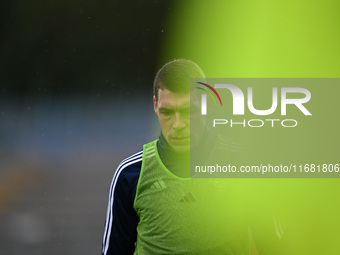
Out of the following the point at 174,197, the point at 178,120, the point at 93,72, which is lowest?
the point at 174,197

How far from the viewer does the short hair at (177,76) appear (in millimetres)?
2658

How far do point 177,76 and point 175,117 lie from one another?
180 millimetres

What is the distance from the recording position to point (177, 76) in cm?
267

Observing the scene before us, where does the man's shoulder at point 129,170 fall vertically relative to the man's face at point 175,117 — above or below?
below

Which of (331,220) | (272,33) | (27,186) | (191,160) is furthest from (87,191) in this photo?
(191,160)

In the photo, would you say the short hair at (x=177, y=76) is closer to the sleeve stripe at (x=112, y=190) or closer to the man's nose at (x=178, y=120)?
the man's nose at (x=178, y=120)

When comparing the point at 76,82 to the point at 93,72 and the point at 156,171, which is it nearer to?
the point at 93,72

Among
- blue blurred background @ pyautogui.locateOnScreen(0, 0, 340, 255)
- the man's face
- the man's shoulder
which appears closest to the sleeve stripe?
the man's shoulder

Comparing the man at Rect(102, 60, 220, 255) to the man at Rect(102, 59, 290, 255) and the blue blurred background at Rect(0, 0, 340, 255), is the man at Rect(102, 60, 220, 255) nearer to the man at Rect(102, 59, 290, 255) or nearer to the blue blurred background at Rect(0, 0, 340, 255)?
the man at Rect(102, 59, 290, 255)

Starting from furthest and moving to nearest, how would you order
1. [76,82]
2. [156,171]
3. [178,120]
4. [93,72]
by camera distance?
[76,82], [93,72], [156,171], [178,120]

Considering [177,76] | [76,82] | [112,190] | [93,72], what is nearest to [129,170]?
[112,190]

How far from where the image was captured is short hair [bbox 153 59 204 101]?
8.72 feet

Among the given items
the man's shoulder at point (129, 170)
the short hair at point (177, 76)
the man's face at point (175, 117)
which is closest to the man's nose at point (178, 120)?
the man's face at point (175, 117)

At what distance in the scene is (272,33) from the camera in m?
8.68
